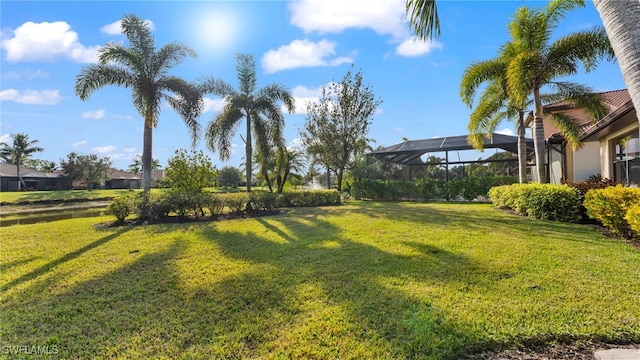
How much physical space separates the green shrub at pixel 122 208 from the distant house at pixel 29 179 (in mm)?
46459

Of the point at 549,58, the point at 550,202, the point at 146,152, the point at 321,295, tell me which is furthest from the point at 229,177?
the point at 321,295

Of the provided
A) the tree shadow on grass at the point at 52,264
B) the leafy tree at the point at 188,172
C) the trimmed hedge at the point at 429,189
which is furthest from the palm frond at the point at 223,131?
the trimmed hedge at the point at 429,189

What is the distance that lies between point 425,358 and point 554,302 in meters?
2.05

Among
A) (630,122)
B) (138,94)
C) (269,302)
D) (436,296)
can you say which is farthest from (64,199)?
(630,122)

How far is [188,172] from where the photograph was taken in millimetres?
12109

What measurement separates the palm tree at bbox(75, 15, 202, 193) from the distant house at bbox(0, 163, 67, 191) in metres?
44.5

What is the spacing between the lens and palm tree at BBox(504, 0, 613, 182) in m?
10.1

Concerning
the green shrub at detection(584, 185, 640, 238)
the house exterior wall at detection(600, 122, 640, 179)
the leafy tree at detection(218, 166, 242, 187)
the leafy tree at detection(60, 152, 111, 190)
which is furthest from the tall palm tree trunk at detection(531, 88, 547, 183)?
the leafy tree at detection(60, 152, 111, 190)

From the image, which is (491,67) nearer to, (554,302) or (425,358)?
(554,302)

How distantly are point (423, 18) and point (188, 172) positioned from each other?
1058 cm

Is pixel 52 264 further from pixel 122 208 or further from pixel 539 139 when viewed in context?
pixel 539 139

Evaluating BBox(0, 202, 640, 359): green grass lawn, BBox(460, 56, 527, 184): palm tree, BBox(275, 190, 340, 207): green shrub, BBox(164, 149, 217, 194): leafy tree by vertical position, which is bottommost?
BBox(0, 202, 640, 359): green grass lawn

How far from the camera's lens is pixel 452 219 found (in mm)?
9477

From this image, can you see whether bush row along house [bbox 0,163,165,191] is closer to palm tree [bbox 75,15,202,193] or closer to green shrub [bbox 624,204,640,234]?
palm tree [bbox 75,15,202,193]
